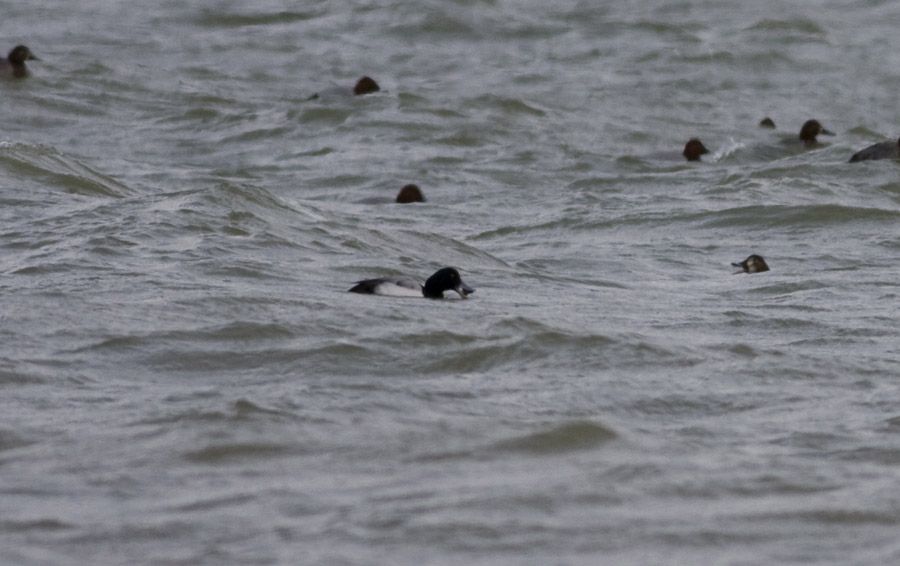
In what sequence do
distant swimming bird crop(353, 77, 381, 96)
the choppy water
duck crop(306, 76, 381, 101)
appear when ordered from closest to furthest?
the choppy water, duck crop(306, 76, 381, 101), distant swimming bird crop(353, 77, 381, 96)

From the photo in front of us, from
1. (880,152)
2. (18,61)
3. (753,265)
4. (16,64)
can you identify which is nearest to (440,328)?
(753,265)

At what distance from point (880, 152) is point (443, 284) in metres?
9.09

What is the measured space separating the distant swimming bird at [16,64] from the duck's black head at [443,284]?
12.8 m

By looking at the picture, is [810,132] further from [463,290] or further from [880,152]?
[463,290]

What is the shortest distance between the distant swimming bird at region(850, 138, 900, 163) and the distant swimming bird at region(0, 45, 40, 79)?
951cm

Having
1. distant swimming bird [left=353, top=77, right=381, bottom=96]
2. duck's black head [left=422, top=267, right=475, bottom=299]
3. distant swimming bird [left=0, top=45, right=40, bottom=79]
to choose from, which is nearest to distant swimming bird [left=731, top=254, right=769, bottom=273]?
duck's black head [left=422, top=267, right=475, bottom=299]

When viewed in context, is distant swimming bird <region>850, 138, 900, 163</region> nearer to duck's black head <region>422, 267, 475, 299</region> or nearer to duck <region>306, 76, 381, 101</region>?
duck <region>306, 76, 381, 101</region>

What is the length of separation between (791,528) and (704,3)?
2600cm

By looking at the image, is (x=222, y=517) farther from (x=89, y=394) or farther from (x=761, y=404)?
(x=761, y=404)

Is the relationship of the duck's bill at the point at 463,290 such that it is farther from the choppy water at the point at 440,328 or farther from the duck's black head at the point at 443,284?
the choppy water at the point at 440,328

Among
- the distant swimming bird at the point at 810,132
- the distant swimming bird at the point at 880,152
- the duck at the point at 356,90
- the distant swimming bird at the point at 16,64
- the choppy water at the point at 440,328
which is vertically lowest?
the choppy water at the point at 440,328

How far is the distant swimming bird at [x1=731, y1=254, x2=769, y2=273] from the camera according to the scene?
13.3 metres

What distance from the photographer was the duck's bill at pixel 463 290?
11164 mm

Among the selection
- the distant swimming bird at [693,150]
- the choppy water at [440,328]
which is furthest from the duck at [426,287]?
the distant swimming bird at [693,150]
